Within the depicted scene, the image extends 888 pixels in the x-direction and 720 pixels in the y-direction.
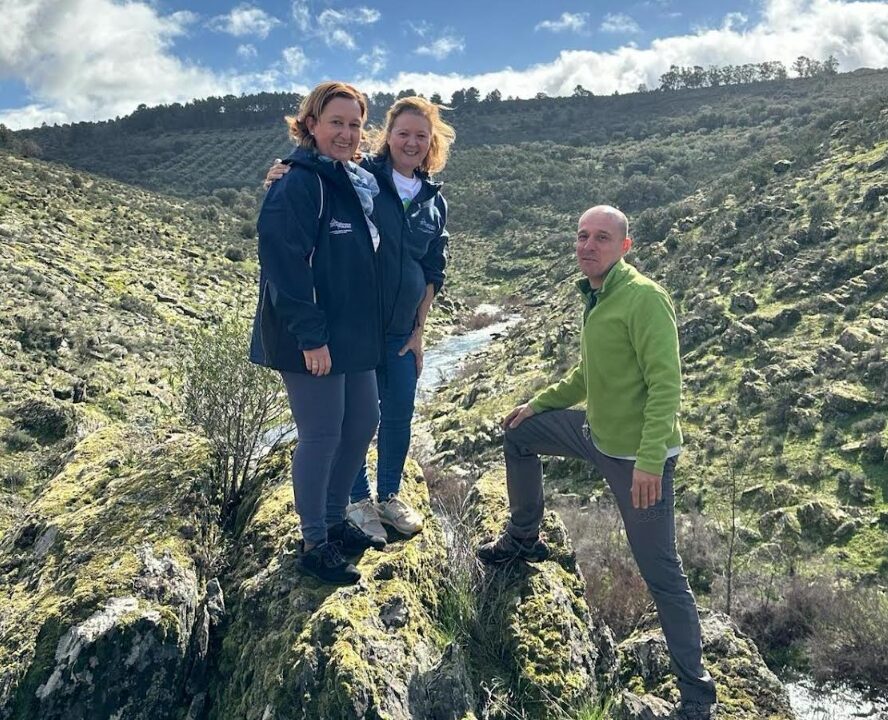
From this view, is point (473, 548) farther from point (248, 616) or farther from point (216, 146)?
point (216, 146)

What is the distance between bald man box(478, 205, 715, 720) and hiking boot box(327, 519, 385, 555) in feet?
3.88

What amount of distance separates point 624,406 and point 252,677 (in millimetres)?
1922

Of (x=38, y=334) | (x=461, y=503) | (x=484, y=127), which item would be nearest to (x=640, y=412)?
(x=461, y=503)

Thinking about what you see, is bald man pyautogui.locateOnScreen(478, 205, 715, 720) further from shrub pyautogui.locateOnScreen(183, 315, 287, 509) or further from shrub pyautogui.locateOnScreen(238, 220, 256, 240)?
shrub pyautogui.locateOnScreen(238, 220, 256, 240)

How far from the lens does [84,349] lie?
12.3 meters

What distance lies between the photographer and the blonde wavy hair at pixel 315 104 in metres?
2.78

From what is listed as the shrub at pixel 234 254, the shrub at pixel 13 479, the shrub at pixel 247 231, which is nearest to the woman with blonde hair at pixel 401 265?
A: the shrub at pixel 13 479

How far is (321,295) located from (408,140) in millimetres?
1025

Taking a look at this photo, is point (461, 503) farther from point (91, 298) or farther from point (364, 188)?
point (91, 298)

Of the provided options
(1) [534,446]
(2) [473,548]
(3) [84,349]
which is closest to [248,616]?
(2) [473,548]

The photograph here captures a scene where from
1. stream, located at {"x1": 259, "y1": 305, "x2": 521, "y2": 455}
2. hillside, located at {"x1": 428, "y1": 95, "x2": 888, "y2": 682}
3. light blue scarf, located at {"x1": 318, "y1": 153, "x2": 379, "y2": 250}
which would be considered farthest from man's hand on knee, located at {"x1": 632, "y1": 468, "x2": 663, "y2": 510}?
stream, located at {"x1": 259, "y1": 305, "x2": 521, "y2": 455}

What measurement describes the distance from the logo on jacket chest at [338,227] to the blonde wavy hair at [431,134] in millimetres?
750

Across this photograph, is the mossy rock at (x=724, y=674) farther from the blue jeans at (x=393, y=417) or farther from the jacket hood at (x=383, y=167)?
the jacket hood at (x=383, y=167)

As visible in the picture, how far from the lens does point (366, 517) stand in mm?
3393
